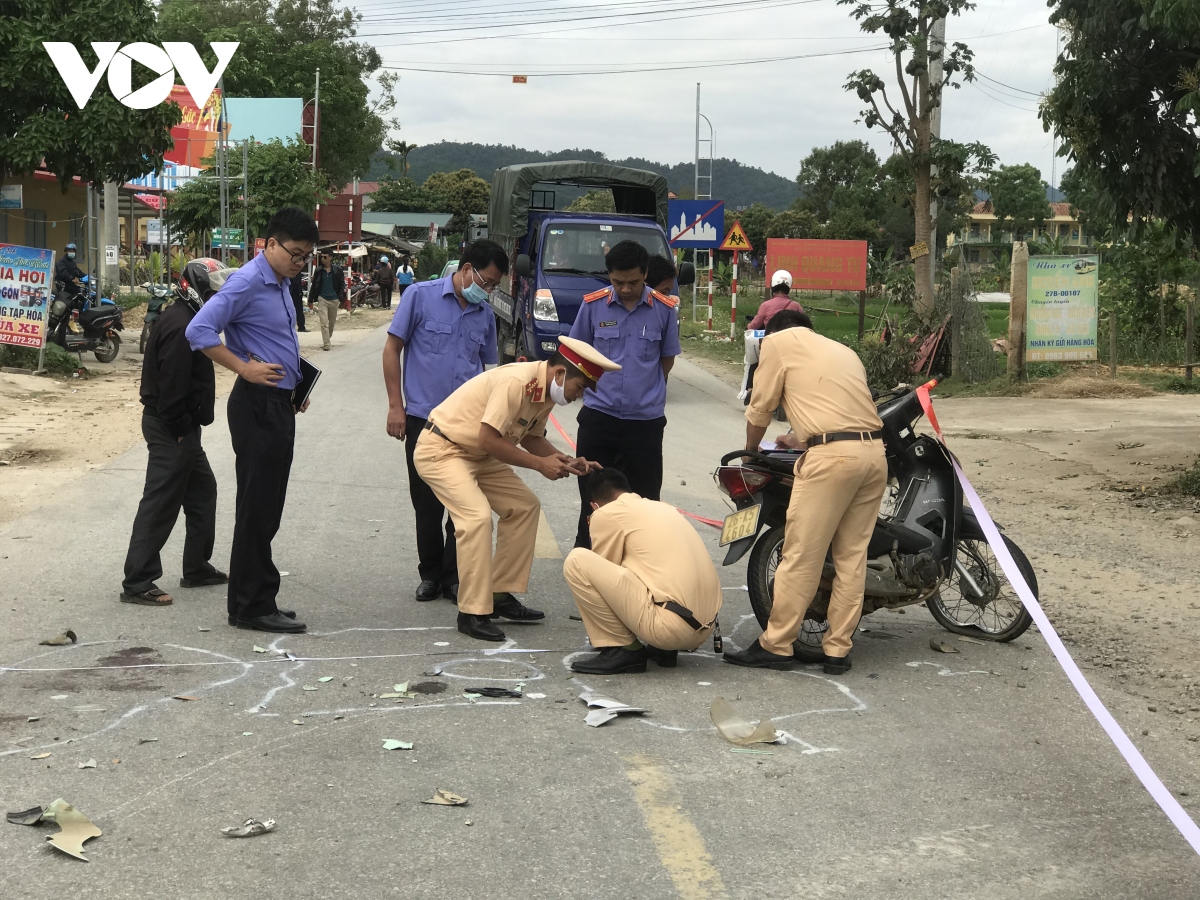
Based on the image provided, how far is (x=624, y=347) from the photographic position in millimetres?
7094

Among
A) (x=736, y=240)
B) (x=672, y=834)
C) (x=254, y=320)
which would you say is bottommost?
(x=672, y=834)

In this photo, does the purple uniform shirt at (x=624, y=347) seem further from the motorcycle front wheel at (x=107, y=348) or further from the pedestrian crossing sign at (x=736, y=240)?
the pedestrian crossing sign at (x=736, y=240)

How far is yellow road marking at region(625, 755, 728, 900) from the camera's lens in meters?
3.79

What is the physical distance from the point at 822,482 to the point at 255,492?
9.15ft

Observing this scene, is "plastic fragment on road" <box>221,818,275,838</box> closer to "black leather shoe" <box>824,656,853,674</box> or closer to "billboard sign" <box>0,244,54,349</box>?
"black leather shoe" <box>824,656,853,674</box>

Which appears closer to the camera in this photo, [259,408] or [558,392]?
[558,392]

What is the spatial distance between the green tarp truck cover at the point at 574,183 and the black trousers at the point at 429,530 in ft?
45.5

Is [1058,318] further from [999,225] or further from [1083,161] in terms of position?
[999,225]

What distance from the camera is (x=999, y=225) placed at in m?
101

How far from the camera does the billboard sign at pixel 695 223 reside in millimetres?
28359

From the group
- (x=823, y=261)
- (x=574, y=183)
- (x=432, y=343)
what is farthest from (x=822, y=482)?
(x=823, y=261)

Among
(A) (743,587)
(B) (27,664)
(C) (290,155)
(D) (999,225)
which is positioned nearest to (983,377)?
(A) (743,587)

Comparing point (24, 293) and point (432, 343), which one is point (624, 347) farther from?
point (24, 293)

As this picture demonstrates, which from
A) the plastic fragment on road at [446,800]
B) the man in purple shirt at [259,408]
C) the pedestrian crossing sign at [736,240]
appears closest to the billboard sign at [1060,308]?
the pedestrian crossing sign at [736,240]
